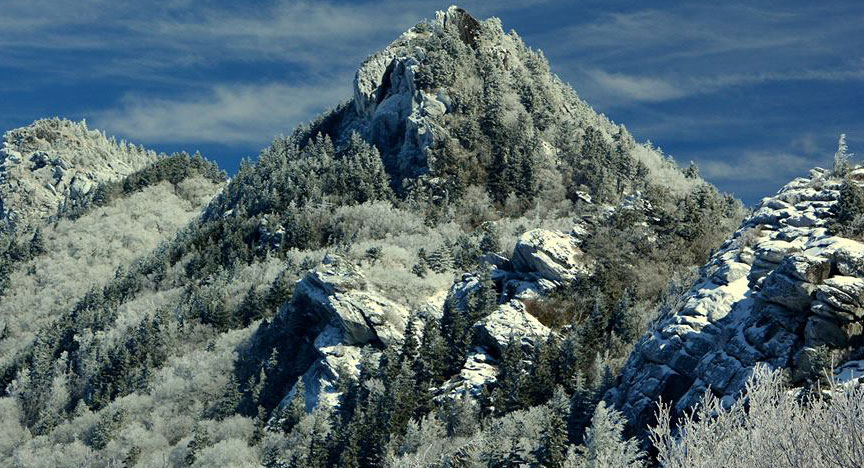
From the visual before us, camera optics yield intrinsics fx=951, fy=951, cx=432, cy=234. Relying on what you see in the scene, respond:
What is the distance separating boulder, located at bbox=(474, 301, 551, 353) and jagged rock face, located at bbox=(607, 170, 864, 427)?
1227 centimetres

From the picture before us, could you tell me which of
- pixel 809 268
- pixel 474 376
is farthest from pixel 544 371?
pixel 809 268

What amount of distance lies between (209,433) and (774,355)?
38.7 m

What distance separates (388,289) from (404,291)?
114 cm

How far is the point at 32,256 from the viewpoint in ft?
380

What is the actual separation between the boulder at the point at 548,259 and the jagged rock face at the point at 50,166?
98.7 metres

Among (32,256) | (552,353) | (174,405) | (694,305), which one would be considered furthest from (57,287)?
(694,305)

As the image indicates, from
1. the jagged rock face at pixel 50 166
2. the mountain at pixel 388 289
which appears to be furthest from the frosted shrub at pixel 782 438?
the jagged rock face at pixel 50 166

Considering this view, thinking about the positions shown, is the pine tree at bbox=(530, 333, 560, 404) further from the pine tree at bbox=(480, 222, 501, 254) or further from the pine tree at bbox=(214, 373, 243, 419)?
the pine tree at bbox=(214, 373, 243, 419)

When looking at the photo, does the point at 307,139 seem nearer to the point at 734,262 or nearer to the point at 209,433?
the point at 209,433

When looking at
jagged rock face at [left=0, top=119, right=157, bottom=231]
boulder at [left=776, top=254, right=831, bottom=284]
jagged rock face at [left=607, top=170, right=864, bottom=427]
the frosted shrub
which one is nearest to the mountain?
jagged rock face at [left=607, top=170, right=864, bottom=427]

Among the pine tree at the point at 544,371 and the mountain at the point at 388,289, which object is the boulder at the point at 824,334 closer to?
the mountain at the point at 388,289

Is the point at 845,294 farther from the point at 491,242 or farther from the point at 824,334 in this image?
the point at 491,242

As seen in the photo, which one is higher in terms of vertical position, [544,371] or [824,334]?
[544,371]

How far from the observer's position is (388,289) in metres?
66.8
